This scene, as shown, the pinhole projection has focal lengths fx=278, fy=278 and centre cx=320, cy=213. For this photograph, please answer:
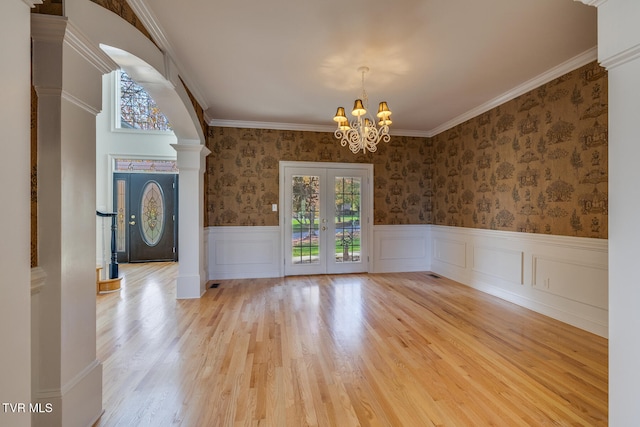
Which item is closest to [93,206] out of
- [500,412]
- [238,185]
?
[500,412]

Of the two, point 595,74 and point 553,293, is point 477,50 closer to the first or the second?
point 595,74

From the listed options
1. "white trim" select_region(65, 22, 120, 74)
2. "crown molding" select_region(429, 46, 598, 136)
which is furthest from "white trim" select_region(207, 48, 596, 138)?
"white trim" select_region(65, 22, 120, 74)

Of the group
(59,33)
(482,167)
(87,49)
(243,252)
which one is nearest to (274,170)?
(243,252)

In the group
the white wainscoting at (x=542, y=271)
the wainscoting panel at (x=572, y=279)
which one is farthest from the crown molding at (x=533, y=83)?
the wainscoting panel at (x=572, y=279)

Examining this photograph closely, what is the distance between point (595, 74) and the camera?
8.93 feet

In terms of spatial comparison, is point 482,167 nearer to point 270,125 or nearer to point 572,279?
point 572,279

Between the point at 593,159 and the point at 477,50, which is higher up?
the point at 477,50

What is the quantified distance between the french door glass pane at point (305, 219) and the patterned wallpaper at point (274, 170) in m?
0.36

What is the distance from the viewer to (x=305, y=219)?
517 centimetres

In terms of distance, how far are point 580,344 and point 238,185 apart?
480 cm

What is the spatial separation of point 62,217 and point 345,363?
2.05 meters
